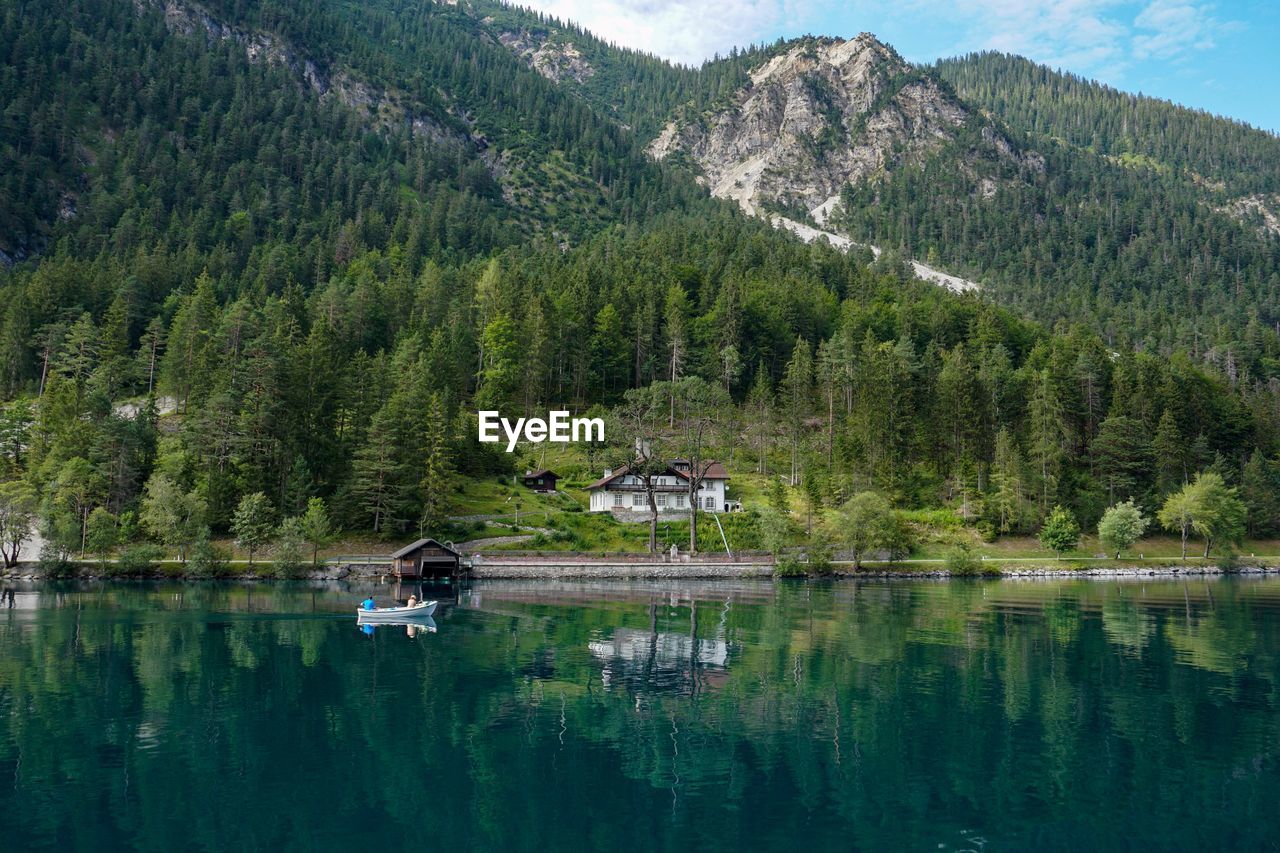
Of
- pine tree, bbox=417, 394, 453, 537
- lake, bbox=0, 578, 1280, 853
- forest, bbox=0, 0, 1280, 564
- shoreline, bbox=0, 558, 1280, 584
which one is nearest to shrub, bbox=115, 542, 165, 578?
shoreline, bbox=0, 558, 1280, 584

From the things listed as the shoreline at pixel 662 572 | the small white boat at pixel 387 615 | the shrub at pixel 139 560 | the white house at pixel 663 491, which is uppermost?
the white house at pixel 663 491

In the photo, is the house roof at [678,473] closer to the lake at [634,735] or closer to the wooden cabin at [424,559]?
the wooden cabin at [424,559]

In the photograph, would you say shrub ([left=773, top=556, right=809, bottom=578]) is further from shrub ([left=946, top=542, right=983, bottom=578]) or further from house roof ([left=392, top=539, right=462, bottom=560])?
house roof ([left=392, top=539, right=462, bottom=560])

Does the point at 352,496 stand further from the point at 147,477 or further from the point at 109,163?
the point at 109,163

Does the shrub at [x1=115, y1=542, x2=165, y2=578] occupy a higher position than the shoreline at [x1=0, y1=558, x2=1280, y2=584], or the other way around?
the shrub at [x1=115, y1=542, x2=165, y2=578]

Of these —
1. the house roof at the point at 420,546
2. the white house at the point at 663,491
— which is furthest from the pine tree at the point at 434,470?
the white house at the point at 663,491

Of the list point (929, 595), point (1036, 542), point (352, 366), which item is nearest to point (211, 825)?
point (929, 595)
